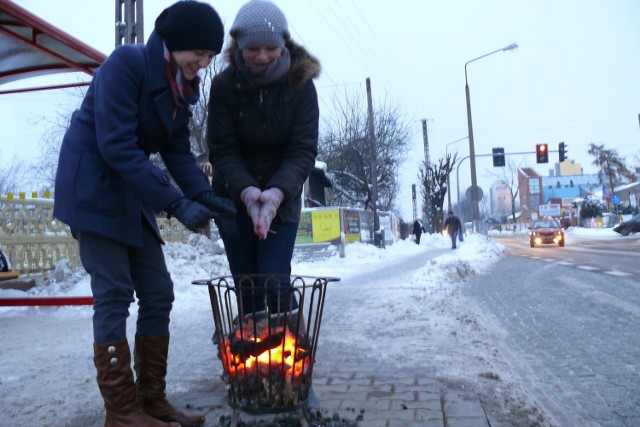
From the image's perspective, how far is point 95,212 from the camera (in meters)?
2.38

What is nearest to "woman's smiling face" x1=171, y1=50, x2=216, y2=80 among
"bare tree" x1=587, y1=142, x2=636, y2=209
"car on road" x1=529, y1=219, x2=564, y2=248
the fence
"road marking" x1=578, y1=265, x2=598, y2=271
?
the fence

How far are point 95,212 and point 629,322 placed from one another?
5372 mm

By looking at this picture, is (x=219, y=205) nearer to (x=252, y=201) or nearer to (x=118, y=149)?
(x=252, y=201)

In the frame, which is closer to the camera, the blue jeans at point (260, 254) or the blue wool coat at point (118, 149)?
the blue wool coat at point (118, 149)

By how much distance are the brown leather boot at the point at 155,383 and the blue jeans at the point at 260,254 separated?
426 millimetres

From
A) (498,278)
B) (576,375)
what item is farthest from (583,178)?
(576,375)

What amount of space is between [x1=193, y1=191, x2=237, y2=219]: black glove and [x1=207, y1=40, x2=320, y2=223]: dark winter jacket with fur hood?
0.59 feet

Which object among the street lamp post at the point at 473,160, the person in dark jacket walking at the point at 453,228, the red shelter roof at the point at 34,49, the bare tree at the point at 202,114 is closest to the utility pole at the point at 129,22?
the red shelter roof at the point at 34,49

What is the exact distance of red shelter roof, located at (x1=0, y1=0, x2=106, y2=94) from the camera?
5.66 metres

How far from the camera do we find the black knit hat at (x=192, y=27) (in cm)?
242

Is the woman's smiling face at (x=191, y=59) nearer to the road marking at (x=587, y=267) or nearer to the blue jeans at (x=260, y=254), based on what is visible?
the blue jeans at (x=260, y=254)

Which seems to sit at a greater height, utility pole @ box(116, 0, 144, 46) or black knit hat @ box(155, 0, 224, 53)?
utility pole @ box(116, 0, 144, 46)

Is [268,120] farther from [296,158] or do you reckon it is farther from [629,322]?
[629,322]

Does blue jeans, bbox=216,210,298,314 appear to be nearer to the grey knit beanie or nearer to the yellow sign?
the grey knit beanie
